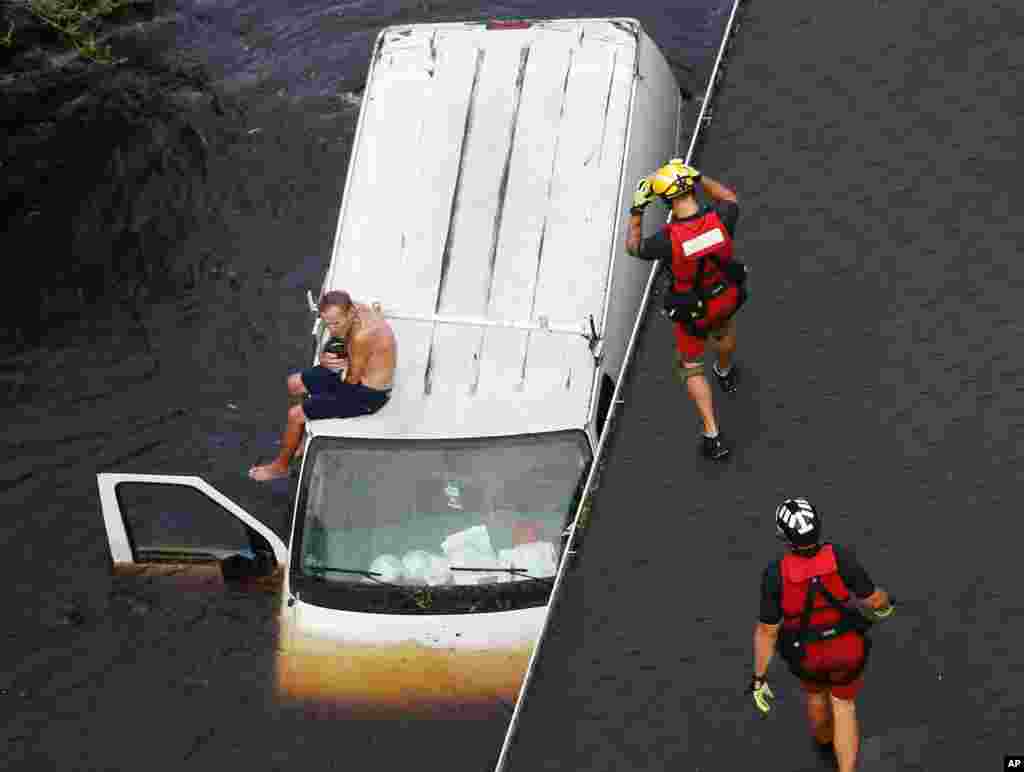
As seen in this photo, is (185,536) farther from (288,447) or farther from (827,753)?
(827,753)

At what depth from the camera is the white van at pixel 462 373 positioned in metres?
10.4

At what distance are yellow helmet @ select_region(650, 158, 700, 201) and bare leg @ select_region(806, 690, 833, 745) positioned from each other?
2918mm

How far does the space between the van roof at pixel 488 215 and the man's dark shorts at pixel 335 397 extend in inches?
3.0

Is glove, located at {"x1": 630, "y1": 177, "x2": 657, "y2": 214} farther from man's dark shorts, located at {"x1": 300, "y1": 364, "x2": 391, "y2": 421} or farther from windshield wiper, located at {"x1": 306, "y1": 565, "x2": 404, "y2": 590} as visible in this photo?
windshield wiper, located at {"x1": 306, "y1": 565, "x2": 404, "y2": 590}

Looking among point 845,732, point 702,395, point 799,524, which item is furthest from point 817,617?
point 702,395

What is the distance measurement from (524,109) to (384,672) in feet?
14.6

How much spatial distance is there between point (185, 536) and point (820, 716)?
6.18 m

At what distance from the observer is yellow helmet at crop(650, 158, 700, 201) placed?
906 centimetres

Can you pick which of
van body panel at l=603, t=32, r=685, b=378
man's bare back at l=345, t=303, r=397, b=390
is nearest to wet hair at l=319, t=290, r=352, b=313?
man's bare back at l=345, t=303, r=397, b=390

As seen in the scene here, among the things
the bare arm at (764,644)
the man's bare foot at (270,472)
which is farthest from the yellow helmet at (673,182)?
the man's bare foot at (270,472)

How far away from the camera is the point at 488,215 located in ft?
38.3

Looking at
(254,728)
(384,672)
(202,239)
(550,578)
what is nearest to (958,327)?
(550,578)

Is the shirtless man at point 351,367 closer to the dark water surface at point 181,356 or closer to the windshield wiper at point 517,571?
the dark water surface at point 181,356

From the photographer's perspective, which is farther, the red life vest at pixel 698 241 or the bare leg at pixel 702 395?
the bare leg at pixel 702 395
